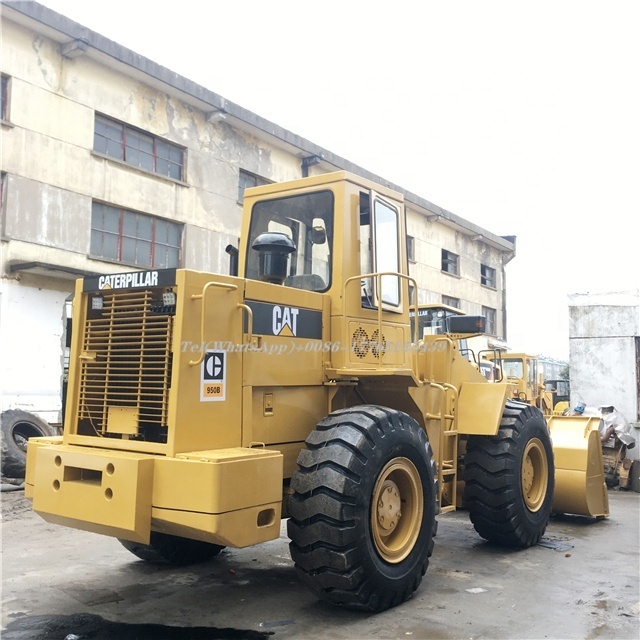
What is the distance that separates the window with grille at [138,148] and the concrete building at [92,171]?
3 cm

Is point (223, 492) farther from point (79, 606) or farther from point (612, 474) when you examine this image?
point (612, 474)

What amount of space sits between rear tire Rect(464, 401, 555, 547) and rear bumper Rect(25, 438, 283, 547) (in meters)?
2.82

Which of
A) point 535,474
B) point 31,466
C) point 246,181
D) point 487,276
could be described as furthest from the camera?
point 487,276

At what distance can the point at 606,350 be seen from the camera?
12156mm

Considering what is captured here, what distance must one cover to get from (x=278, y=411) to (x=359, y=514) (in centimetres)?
101

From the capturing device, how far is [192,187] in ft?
58.2

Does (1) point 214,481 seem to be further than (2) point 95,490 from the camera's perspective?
No

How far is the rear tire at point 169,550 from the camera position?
6000mm

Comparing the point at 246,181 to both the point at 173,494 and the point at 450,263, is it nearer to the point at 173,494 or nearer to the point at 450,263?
the point at 450,263

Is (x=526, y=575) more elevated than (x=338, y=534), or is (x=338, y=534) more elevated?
(x=338, y=534)

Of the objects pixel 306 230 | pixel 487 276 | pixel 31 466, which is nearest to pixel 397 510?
pixel 306 230

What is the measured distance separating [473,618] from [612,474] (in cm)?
691

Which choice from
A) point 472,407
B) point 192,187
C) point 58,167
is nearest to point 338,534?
point 472,407

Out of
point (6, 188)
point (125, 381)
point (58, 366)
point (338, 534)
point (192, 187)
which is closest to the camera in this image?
point (338, 534)
